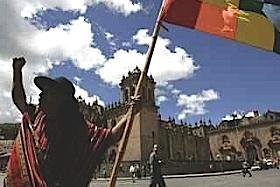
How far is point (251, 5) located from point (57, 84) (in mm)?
1969

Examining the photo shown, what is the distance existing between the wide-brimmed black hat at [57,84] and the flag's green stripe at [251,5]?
179cm

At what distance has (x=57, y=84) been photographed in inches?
125

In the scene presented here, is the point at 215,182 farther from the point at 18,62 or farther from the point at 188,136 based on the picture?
the point at 188,136

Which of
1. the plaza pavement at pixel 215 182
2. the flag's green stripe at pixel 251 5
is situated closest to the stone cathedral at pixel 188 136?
the plaza pavement at pixel 215 182

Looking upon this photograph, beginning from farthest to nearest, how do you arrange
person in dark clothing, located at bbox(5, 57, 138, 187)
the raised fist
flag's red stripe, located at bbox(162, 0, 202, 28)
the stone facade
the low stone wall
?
the stone facade, the low stone wall, flag's red stripe, located at bbox(162, 0, 202, 28), the raised fist, person in dark clothing, located at bbox(5, 57, 138, 187)

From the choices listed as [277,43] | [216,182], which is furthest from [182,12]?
[216,182]

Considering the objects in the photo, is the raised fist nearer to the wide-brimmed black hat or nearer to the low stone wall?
the wide-brimmed black hat

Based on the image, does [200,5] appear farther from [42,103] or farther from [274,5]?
[42,103]

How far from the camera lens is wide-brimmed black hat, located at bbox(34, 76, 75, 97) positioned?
3174mm

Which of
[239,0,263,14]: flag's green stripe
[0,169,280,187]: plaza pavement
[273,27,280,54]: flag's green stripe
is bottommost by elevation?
[0,169,280,187]: plaza pavement

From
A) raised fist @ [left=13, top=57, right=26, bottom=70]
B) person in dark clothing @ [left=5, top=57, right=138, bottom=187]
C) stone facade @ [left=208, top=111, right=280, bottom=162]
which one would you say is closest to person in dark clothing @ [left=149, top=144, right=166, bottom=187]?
raised fist @ [left=13, top=57, right=26, bottom=70]

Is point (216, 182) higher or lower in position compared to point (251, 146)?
lower

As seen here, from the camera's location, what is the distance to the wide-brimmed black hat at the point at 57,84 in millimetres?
3174

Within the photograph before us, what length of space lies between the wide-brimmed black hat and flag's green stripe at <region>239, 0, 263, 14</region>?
179 centimetres
